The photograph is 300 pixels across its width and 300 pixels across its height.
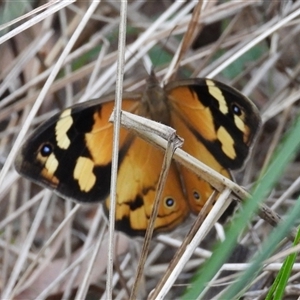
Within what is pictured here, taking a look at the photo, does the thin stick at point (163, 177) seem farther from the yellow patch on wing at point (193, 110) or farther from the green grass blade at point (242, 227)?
the yellow patch on wing at point (193, 110)

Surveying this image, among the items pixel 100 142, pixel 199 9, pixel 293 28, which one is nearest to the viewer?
pixel 100 142

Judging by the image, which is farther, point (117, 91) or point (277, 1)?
point (277, 1)

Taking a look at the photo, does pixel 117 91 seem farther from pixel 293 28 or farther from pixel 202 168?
pixel 293 28

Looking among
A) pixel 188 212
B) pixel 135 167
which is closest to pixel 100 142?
pixel 135 167

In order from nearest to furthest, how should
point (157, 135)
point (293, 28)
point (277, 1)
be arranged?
point (157, 135) < point (277, 1) < point (293, 28)

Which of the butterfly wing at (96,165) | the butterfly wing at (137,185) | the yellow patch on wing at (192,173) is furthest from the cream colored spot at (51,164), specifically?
the yellow patch on wing at (192,173)

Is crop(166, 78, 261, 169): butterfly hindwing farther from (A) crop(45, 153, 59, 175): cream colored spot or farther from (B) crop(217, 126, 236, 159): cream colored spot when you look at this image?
(A) crop(45, 153, 59, 175): cream colored spot

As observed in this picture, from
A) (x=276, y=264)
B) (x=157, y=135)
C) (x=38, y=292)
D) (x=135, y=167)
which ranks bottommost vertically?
A: (x=38, y=292)
